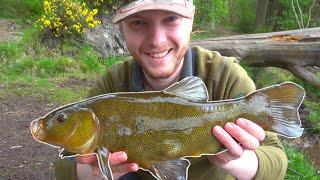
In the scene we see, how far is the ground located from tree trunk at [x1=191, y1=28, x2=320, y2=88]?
0.76 meters

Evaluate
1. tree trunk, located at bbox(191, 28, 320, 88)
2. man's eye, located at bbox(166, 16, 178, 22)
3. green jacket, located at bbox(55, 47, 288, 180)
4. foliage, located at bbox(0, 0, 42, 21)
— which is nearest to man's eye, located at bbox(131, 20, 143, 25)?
man's eye, located at bbox(166, 16, 178, 22)

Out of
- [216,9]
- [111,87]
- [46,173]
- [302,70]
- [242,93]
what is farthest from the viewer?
[216,9]

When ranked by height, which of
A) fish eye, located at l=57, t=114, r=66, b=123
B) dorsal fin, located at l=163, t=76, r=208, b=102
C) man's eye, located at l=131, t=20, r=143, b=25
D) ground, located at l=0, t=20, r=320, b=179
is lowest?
ground, located at l=0, t=20, r=320, b=179

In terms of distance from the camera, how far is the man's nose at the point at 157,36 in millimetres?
2486

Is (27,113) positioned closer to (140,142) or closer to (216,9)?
(140,142)

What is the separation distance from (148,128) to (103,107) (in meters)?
0.21

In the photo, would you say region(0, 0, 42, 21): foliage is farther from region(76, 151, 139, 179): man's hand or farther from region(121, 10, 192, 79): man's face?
region(76, 151, 139, 179): man's hand

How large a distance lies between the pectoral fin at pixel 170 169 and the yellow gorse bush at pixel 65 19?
841 cm

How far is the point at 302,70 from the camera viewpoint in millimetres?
7520

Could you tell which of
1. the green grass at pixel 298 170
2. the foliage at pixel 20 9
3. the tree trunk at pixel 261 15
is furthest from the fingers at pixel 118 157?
the tree trunk at pixel 261 15

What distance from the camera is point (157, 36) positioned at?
249cm

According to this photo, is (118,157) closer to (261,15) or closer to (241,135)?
(241,135)

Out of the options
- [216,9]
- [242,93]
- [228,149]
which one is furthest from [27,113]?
[216,9]

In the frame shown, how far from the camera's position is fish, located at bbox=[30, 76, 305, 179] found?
2.05 m
